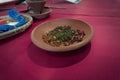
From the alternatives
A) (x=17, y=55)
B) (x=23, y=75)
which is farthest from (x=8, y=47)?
(x=23, y=75)

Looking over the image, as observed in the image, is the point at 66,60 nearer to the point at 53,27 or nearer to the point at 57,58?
the point at 57,58

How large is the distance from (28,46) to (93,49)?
29cm

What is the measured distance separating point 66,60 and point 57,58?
0.13 ft

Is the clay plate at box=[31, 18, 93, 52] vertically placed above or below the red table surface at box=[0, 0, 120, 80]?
above

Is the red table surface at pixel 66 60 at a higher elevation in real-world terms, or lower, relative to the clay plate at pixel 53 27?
lower

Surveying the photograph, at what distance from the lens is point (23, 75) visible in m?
0.55

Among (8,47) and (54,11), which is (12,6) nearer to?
(54,11)

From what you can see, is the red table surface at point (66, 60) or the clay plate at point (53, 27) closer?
the red table surface at point (66, 60)

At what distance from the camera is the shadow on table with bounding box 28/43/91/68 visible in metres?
0.59

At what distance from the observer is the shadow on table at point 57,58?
59 cm

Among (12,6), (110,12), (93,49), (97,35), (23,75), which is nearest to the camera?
(23,75)

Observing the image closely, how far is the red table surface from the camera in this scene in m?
0.53

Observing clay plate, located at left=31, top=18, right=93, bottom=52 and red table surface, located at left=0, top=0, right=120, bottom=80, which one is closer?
red table surface, located at left=0, top=0, right=120, bottom=80

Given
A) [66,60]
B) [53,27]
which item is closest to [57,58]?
[66,60]
